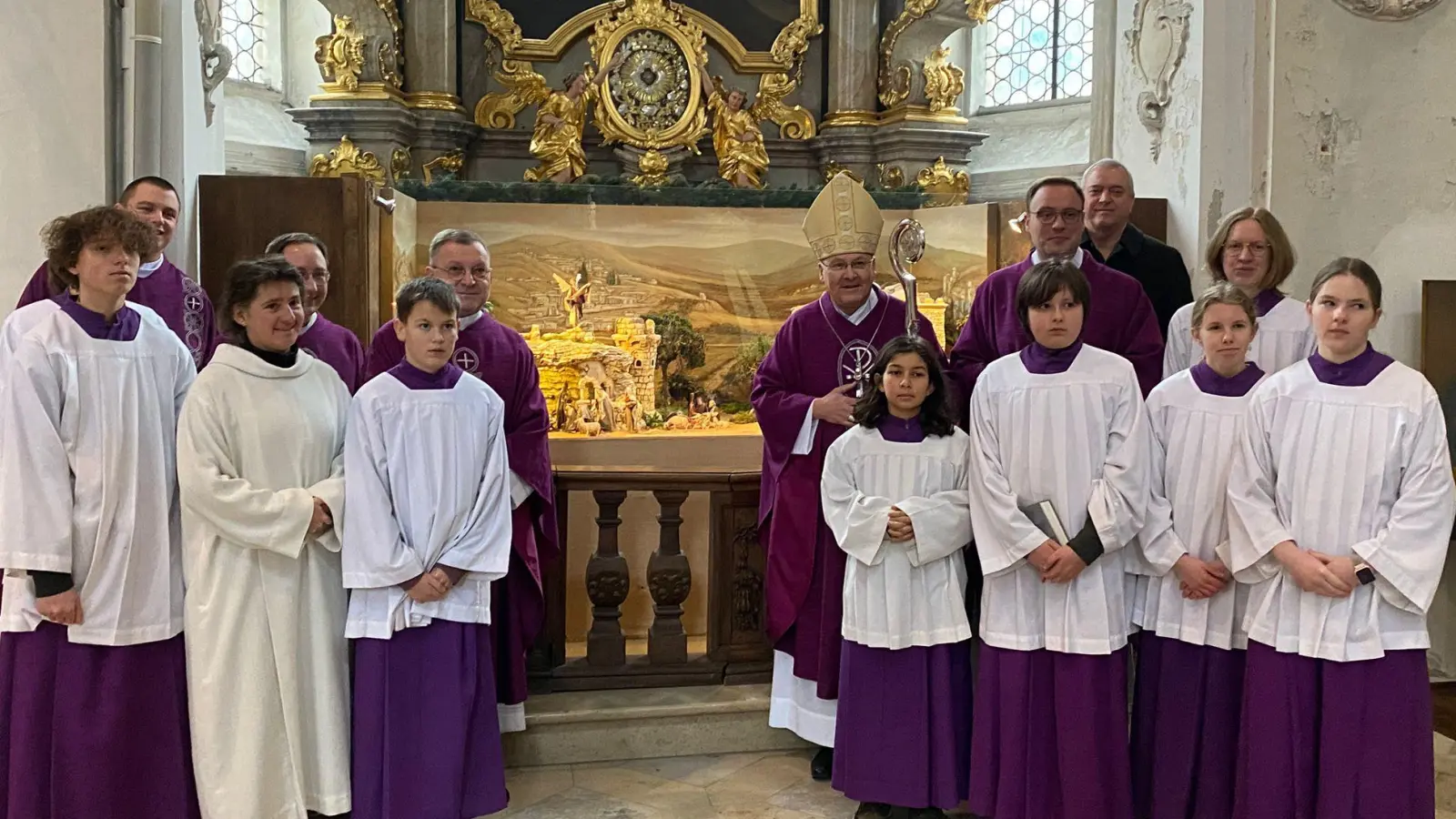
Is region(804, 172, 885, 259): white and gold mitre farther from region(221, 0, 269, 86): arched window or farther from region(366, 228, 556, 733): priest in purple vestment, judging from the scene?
region(221, 0, 269, 86): arched window

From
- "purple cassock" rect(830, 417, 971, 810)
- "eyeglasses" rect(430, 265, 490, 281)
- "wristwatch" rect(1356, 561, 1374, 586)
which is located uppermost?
"eyeglasses" rect(430, 265, 490, 281)

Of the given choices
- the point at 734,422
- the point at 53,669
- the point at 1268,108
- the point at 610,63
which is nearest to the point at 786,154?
the point at 610,63

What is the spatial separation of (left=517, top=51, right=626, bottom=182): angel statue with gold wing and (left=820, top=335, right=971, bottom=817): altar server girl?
5985 millimetres

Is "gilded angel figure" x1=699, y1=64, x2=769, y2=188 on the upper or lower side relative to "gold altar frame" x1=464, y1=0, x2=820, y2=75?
lower

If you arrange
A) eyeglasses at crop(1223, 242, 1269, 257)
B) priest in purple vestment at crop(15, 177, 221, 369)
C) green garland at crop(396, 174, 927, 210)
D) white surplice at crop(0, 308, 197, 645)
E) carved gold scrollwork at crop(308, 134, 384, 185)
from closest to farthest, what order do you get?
1. white surplice at crop(0, 308, 197, 645)
2. eyeglasses at crop(1223, 242, 1269, 257)
3. priest in purple vestment at crop(15, 177, 221, 369)
4. green garland at crop(396, 174, 927, 210)
5. carved gold scrollwork at crop(308, 134, 384, 185)

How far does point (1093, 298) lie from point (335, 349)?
262 cm

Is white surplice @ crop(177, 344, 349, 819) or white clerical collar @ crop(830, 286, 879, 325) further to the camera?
white clerical collar @ crop(830, 286, 879, 325)

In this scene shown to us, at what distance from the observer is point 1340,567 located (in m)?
2.97

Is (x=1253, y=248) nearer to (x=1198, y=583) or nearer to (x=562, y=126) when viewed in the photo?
(x=1198, y=583)

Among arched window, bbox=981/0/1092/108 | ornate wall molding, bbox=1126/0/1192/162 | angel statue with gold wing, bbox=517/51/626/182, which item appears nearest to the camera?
ornate wall molding, bbox=1126/0/1192/162

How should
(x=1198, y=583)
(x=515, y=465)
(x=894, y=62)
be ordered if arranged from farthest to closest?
(x=894, y=62) → (x=515, y=465) → (x=1198, y=583)

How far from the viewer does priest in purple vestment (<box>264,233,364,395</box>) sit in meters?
3.92

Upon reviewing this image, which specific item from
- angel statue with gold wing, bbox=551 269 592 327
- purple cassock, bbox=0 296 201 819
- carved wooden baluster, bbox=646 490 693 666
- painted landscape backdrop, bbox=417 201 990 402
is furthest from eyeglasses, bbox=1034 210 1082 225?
angel statue with gold wing, bbox=551 269 592 327

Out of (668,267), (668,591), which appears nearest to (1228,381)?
(668,591)
